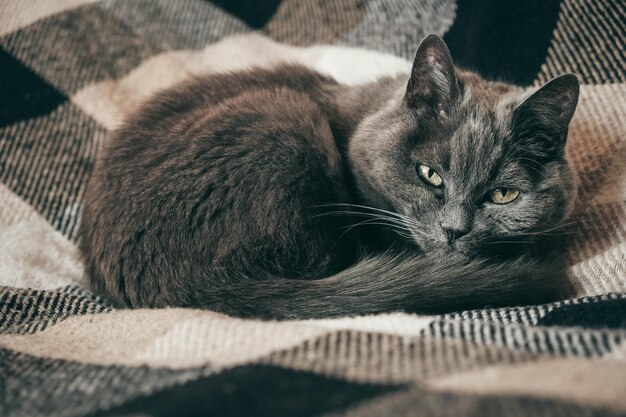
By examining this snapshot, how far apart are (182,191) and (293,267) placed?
0.87ft

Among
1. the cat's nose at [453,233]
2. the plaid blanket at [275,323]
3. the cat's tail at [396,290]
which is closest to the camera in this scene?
the plaid blanket at [275,323]

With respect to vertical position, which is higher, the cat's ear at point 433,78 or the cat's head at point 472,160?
the cat's ear at point 433,78

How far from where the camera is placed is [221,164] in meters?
1.07

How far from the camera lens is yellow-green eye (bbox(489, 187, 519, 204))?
1102 millimetres

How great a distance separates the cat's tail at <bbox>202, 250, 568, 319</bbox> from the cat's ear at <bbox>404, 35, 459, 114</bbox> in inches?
14.2

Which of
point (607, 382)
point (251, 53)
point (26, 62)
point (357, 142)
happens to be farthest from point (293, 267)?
point (26, 62)

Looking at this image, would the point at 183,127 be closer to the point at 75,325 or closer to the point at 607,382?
the point at 75,325

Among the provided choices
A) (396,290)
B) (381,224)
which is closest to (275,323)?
(396,290)

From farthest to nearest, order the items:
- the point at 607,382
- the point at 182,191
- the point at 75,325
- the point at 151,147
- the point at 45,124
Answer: the point at 45,124 → the point at 151,147 → the point at 182,191 → the point at 75,325 → the point at 607,382

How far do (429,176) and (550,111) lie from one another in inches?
10.5

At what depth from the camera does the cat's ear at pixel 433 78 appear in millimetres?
1067

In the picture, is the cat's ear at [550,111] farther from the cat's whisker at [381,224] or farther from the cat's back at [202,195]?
the cat's back at [202,195]

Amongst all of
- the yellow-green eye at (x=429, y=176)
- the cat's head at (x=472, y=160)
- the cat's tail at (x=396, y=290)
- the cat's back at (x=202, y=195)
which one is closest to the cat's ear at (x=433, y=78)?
the cat's head at (x=472, y=160)

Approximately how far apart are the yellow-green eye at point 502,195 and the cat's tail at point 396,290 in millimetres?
164
